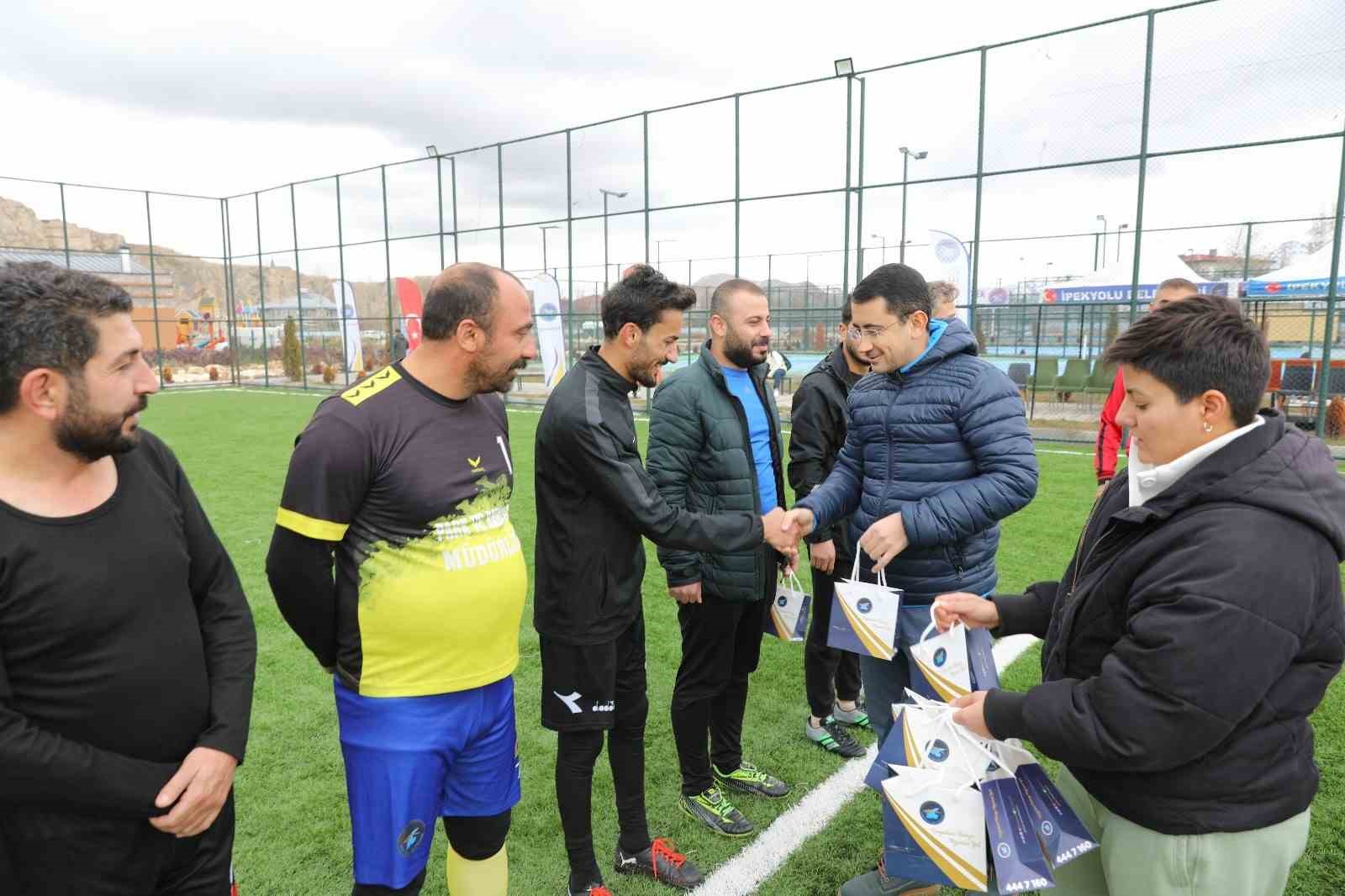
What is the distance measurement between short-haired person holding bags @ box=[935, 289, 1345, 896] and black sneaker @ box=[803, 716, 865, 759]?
6.99 ft

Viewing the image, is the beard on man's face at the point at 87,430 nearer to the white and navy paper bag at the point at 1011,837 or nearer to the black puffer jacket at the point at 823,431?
the white and navy paper bag at the point at 1011,837

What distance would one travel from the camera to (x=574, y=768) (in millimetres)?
2701

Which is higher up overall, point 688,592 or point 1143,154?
point 1143,154

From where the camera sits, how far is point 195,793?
1.68 meters

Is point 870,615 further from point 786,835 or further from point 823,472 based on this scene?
point 823,472

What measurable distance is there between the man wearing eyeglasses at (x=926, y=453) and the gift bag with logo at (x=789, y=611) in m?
0.60

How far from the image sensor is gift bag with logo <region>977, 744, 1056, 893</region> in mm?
1703

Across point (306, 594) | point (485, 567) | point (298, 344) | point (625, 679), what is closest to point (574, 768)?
point (625, 679)

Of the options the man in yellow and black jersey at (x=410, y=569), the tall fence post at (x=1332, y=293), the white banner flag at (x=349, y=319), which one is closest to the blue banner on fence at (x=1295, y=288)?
the tall fence post at (x=1332, y=293)

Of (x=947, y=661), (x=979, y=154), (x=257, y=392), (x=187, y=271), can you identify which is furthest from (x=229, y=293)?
(x=187, y=271)

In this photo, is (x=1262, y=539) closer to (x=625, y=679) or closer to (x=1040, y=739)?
(x=1040, y=739)

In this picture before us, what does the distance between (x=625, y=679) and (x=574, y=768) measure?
333mm

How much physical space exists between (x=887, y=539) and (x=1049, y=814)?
0.92 m

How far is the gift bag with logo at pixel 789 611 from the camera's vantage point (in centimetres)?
332
